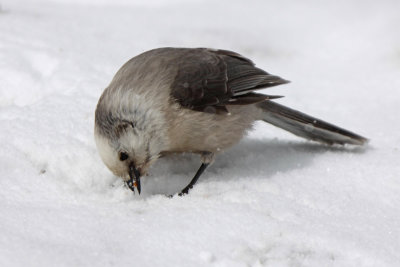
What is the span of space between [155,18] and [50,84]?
2.84 meters

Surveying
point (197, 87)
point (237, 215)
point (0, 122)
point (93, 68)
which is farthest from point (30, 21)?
point (237, 215)

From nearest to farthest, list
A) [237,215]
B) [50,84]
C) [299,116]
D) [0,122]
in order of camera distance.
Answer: [237,215]
[0,122]
[299,116]
[50,84]

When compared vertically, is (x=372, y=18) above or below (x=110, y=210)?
above

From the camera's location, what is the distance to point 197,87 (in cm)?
438

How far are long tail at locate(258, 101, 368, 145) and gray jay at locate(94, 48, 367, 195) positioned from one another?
0.20m

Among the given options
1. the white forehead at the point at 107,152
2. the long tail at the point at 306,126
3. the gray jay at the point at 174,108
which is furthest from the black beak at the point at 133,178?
the long tail at the point at 306,126

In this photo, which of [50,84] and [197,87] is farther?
[50,84]

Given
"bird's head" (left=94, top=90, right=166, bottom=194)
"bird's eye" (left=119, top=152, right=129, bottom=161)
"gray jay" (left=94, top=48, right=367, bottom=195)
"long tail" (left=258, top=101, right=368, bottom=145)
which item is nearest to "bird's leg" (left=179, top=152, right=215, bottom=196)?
"gray jay" (left=94, top=48, right=367, bottom=195)

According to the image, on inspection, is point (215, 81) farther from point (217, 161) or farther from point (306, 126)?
point (306, 126)

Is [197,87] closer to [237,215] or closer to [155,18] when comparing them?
[237,215]

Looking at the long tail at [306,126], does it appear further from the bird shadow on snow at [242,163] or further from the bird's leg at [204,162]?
the bird's leg at [204,162]

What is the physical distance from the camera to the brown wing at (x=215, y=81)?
4305 mm

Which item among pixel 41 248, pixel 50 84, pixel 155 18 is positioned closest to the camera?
pixel 41 248

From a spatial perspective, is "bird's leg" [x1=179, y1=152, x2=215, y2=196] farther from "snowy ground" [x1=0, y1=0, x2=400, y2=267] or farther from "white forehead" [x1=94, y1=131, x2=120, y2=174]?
"white forehead" [x1=94, y1=131, x2=120, y2=174]
